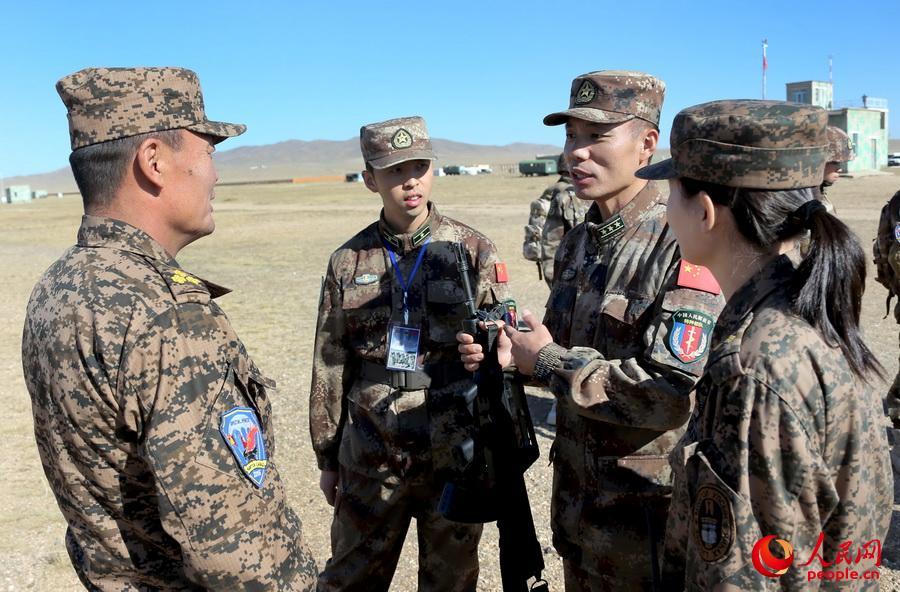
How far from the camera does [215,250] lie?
22109mm

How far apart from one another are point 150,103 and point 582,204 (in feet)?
19.7

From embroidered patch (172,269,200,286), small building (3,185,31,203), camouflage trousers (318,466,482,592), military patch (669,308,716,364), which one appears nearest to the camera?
embroidered patch (172,269,200,286)

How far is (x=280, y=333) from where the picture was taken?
36.2 feet

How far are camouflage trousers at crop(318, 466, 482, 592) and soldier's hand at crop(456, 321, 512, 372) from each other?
2.57 feet

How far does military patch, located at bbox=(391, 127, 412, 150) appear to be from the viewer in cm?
374

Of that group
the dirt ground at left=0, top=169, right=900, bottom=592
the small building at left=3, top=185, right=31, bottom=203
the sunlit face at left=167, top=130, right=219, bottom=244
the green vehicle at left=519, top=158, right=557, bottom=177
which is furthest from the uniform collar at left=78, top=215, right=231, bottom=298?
the small building at left=3, top=185, right=31, bottom=203

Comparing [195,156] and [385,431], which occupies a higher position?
[195,156]

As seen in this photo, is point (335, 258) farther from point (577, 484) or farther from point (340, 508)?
point (577, 484)

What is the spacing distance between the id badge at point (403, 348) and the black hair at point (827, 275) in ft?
6.41

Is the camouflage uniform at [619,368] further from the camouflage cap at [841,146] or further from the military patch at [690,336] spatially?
the camouflage cap at [841,146]

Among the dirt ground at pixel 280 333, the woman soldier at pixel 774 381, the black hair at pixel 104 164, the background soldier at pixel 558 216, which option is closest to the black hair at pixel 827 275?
the woman soldier at pixel 774 381

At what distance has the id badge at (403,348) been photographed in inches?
139

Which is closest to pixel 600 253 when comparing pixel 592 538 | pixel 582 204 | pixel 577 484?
pixel 577 484

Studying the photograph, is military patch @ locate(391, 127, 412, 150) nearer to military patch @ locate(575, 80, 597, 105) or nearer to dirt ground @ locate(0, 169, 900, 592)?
military patch @ locate(575, 80, 597, 105)
